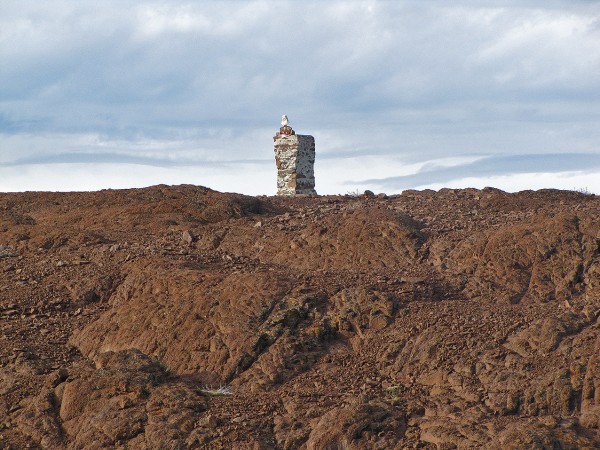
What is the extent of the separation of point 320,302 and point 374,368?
1246 millimetres

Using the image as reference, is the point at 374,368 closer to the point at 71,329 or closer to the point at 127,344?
the point at 127,344

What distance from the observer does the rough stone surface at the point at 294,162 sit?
19625 millimetres

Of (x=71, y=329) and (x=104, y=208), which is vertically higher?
(x=104, y=208)

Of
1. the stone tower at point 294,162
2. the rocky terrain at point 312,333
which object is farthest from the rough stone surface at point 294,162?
the rocky terrain at point 312,333

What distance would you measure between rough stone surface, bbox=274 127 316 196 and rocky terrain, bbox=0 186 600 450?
19.1 ft

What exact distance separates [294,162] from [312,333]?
34.1 ft

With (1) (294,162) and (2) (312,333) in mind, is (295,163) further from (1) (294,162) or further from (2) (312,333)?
(2) (312,333)

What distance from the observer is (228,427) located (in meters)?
8.07

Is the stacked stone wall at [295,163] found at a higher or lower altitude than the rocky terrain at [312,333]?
higher

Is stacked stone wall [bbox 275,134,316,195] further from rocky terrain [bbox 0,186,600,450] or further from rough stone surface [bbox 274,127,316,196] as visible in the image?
rocky terrain [bbox 0,186,600,450]

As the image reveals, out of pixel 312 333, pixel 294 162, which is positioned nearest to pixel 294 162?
pixel 294 162

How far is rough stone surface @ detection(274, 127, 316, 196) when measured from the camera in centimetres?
1962

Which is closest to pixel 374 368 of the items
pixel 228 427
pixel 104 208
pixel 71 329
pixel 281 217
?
pixel 228 427

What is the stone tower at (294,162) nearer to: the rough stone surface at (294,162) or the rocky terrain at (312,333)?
the rough stone surface at (294,162)
